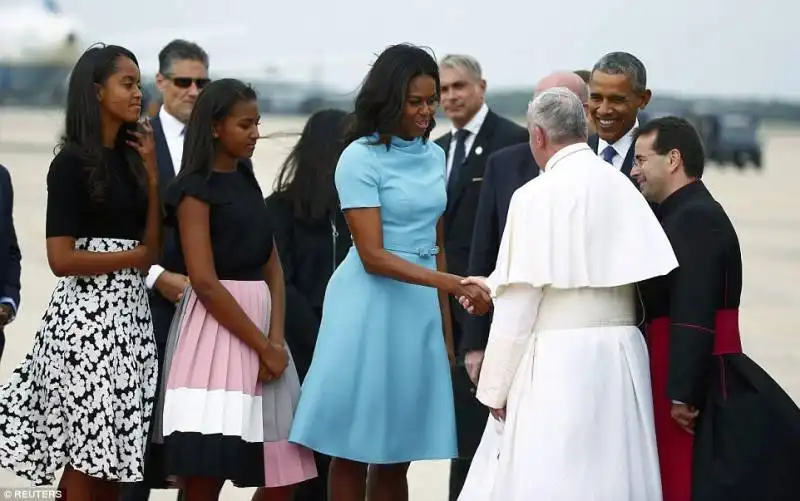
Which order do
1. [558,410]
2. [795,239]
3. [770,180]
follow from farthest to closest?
[770,180] → [795,239] → [558,410]

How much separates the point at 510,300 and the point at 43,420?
1.64 meters

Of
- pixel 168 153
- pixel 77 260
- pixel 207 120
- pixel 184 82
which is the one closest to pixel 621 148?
pixel 207 120

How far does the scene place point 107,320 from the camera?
16.0ft

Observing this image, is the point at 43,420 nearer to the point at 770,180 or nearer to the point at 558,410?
the point at 558,410

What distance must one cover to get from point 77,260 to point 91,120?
0.48 meters

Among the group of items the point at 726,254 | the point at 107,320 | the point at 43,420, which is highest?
the point at 726,254


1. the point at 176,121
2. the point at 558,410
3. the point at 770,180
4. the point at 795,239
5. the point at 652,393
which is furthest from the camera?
the point at 770,180

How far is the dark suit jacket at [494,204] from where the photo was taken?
565 centimetres

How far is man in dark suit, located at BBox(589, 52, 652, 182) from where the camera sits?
5574mm

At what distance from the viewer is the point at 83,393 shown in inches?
190

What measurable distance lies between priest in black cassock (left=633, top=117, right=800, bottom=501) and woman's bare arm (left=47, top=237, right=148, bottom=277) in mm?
1785

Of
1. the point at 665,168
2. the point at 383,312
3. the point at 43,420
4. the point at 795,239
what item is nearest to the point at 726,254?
the point at 665,168

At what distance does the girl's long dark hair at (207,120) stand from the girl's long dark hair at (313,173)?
973 millimetres

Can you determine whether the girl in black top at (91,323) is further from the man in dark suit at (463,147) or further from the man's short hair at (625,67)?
the man in dark suit at (463,147)
